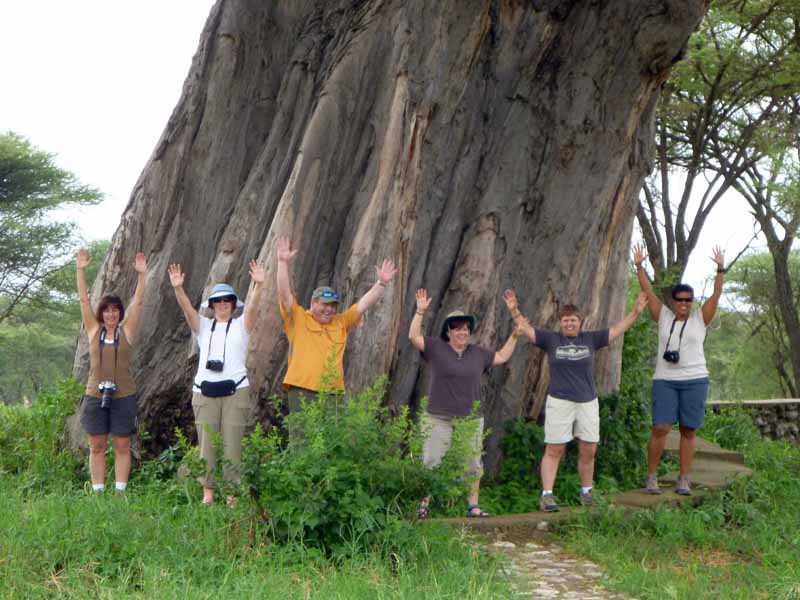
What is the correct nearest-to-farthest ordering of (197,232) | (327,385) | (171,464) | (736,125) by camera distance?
(327,385) → (171,464) → (197,232) → (736,125)

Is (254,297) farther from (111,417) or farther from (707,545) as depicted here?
(707,545)

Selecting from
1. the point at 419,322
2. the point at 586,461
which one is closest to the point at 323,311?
the point at 419,322

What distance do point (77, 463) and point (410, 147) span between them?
12.2ft

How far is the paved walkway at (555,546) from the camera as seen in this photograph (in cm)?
556

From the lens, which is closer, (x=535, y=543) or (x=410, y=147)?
(x=535, y=543)

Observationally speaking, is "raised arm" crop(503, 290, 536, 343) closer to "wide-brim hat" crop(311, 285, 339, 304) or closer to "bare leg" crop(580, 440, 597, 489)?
"bare leg" crop(580, 440, 597, 489)

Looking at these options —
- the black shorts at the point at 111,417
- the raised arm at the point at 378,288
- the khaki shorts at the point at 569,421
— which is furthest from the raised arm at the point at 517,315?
the black shorts at the point at 111,417

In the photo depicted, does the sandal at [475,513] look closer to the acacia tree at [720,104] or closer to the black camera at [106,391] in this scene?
the black camera at [106,391]

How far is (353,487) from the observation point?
219 inches

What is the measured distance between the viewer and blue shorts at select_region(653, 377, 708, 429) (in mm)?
8195

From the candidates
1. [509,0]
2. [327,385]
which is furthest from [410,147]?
[327,385]

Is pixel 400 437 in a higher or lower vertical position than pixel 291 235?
lower

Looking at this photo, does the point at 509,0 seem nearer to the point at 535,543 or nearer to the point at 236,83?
the point at 236,83

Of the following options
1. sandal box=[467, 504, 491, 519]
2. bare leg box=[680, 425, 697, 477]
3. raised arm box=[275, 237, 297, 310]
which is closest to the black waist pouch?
raised arm box=[275, 237, 297, 310]
